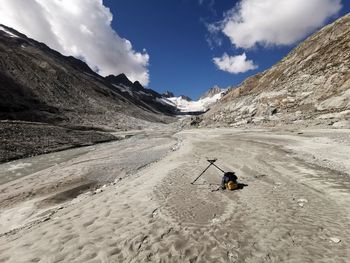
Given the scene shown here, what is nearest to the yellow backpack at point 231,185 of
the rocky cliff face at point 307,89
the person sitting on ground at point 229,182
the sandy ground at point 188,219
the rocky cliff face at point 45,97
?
the person sitting on ground at point 229,182

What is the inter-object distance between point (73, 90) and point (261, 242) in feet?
483

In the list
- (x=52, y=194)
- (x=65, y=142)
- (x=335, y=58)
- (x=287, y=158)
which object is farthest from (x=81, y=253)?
(x=335, y=58)

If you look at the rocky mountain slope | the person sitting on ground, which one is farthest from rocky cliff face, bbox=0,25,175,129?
the person sitting on ground

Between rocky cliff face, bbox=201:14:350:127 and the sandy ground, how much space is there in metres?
31.5

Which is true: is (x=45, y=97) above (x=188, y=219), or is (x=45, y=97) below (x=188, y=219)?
above

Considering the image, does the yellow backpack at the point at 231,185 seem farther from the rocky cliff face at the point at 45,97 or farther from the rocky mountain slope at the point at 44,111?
the rocky cliff face at the point at 45,97

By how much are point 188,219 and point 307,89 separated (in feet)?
203

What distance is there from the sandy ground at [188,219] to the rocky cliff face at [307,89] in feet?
103

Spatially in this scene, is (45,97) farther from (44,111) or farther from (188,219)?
(188,219)

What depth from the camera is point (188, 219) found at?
11.7 meters

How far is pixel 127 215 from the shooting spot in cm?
1231

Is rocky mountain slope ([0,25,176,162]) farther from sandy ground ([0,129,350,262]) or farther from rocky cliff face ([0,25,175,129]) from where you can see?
sandy ground ([0,129,350,262])

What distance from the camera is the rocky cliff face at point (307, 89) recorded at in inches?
2074

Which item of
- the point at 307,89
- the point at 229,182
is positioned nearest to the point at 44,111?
the point at 307,89
